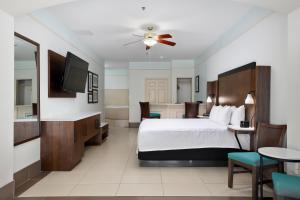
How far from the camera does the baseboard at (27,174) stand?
→ 2727 millimetres

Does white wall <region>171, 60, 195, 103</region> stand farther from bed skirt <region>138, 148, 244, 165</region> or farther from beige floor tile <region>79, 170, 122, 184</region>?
beige floor tile <region>79, 170, 122, 184</region>

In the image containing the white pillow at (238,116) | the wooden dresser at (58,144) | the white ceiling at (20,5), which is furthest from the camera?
the white pillow at (238,116)

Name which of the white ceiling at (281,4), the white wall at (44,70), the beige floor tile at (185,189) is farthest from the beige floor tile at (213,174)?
the white wall at (44,70)

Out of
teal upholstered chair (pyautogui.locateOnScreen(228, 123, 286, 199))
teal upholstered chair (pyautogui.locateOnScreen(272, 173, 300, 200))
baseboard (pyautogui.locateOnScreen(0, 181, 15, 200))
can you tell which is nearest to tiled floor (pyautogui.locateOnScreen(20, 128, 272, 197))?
baseboard (pyautogui.locateOnScreen(0, 181, 15, 200))

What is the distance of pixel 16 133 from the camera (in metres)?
2.75

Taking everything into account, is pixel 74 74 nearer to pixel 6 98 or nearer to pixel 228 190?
pixel 6 98

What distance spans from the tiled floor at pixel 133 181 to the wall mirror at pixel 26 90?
790 millimetres

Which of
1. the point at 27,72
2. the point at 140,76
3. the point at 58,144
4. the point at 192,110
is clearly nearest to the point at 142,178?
the point at 58,144

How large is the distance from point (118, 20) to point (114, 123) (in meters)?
5.65

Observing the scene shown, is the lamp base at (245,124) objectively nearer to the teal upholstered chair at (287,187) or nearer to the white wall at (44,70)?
the teal upholstered chair at (287,187)

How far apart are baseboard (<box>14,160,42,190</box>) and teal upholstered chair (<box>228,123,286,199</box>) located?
9.68 feet

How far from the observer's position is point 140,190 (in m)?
2.63

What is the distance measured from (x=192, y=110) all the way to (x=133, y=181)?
Answer: 3875 mm

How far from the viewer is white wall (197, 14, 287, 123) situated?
8.95 ft
